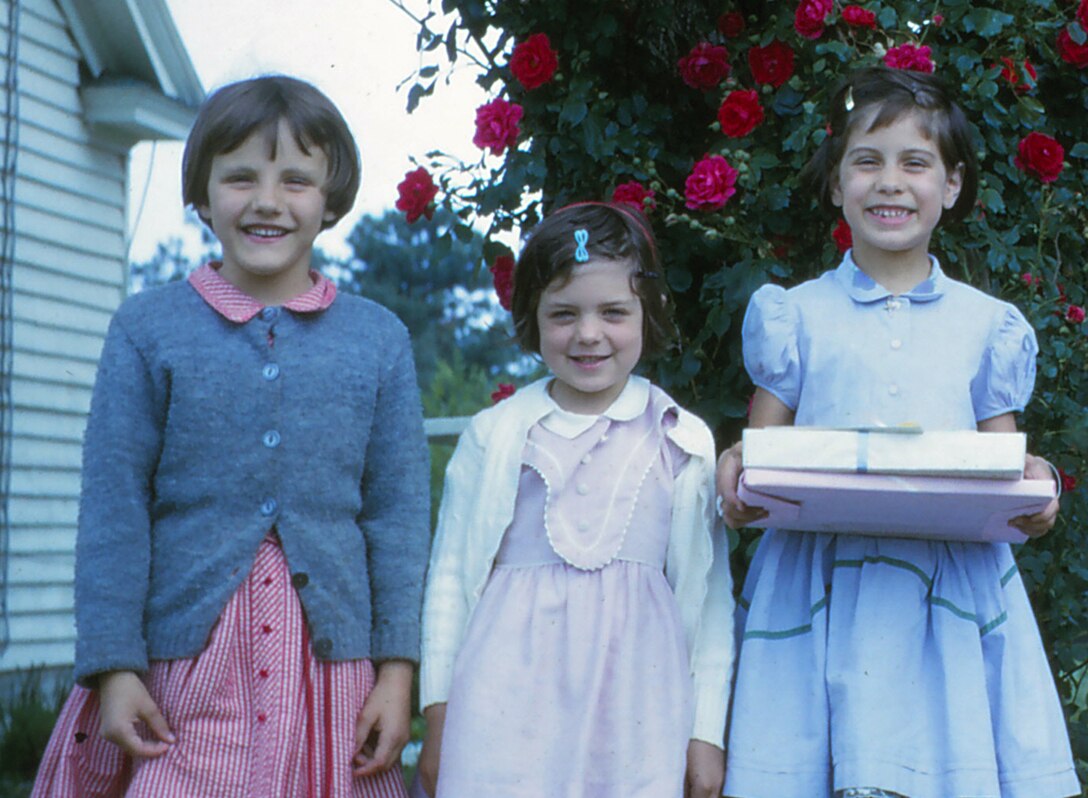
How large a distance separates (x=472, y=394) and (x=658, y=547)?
10212 mm

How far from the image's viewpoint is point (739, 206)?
10.9 feet

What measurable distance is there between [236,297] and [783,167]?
4.77 ft

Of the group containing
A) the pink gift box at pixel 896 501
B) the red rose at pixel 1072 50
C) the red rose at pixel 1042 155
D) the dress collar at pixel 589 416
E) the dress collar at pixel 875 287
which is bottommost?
the pink gift box at pixel 896 501

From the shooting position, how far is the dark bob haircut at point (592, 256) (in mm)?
2539

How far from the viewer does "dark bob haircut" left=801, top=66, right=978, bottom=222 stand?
257 cm

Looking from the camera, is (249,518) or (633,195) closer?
(249,518)

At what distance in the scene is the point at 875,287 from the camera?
260 cm

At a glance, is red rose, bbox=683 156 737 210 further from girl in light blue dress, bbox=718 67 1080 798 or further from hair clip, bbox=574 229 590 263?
hair clip, bbox=574 229 590 263

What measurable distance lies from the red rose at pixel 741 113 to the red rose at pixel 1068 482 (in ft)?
3.54

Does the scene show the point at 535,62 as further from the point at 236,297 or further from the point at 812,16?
the point at 236,297

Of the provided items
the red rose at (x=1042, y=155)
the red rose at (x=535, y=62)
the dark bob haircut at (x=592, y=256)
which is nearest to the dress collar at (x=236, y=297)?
the dark bob haircut at (x=592, y=256)

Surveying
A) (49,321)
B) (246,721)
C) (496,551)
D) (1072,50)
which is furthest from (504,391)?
(49,321)

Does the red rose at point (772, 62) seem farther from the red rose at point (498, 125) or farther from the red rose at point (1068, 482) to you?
the red rose at point (1068, 482)

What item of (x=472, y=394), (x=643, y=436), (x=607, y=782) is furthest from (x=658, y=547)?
(x=472, y=394)
